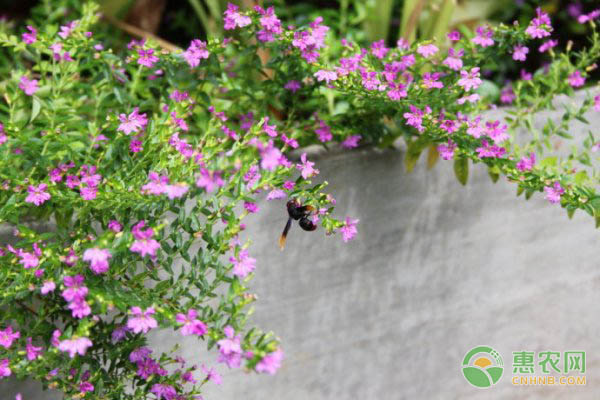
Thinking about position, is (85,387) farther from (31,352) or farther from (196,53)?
(196,53)

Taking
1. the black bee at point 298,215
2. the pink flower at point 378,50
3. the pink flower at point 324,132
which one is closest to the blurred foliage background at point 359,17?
the pink flower at point 378,50

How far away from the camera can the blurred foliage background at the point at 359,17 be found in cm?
192

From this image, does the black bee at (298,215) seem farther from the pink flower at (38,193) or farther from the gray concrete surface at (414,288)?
the pink flower at (38,193)

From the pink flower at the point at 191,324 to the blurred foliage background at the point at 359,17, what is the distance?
2.82 ft

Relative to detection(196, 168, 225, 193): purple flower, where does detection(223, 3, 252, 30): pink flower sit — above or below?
above

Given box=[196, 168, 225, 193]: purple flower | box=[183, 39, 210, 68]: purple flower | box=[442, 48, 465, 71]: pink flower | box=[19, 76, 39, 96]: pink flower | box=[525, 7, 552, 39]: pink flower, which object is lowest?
box=[196, 168, 225, 193]: purple flower

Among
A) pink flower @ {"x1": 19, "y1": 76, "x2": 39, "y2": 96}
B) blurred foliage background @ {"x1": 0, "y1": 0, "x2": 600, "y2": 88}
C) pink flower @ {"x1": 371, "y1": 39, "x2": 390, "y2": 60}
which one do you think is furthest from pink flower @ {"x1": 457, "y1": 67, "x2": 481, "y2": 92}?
pink flower @ {"x1": 19, "y1": 76, "x2": 39, "y2": 96}

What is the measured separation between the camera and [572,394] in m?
2.06

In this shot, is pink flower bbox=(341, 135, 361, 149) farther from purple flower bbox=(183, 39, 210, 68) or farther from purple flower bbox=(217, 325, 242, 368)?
purple flower bbox=(217, 325, 242, 368)

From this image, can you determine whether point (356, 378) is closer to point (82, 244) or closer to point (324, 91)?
point (324, 91)

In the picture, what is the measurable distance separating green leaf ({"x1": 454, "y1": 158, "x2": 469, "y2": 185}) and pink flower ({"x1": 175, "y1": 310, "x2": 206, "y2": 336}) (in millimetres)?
704

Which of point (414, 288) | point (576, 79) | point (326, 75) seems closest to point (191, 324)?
point (326, 75)

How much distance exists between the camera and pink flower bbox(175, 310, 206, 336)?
1.13m

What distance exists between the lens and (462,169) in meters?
1.62
